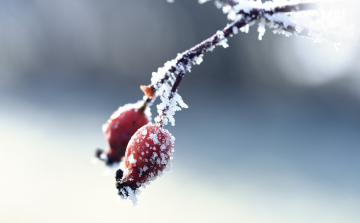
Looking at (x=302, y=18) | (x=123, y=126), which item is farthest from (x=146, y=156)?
(x=302, y=18)

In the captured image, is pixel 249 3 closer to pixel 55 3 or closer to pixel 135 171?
pixel 135 171

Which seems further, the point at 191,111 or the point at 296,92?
the point at 296,92

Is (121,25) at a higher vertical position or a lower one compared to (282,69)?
higher

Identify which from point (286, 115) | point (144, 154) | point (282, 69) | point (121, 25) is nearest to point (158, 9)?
point (121, 25)

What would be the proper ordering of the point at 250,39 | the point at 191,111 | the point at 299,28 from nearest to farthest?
the point at 299,28, the point at 191,111, the point at 250,39

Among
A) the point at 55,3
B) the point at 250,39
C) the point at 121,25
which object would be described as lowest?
the point at 250,39

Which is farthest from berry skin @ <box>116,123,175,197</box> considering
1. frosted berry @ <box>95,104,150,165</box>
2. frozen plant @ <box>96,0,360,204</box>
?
frosted berry @ <box>95,104,150,165</box>

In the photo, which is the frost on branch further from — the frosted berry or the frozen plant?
the frosted berry
